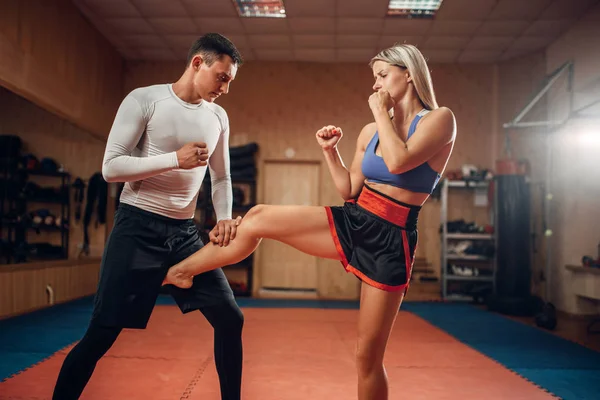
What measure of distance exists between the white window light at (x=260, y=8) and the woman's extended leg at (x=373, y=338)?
5130 millimetres

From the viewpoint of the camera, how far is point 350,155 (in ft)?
25.9

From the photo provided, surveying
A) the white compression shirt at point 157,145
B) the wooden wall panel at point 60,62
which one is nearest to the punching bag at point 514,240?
the white compression shirt at point 157,145

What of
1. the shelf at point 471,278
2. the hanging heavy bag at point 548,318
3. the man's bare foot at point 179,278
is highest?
the man's bare foot at point 179,278

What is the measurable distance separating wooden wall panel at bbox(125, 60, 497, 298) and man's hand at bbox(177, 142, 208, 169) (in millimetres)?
6213

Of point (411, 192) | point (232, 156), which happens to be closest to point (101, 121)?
point (232, 156)

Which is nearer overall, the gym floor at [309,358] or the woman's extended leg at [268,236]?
the woman's extended leg at [268,236]

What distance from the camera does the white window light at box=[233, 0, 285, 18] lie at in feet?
19.6

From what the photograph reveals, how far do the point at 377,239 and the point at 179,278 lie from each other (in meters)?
0.75

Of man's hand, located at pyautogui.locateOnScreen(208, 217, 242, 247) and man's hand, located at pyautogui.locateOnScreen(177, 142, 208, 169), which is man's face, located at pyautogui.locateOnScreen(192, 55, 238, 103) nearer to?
man's hand, located at pyautogui.locateOnScreen(177, 142, 208, 169)

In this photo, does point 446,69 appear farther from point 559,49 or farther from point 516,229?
point 516,229

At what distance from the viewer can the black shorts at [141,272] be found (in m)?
1.69

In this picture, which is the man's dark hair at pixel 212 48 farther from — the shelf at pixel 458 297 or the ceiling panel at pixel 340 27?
the shelf at pixel 458 297

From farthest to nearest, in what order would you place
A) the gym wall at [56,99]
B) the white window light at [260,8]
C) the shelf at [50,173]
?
1. the shelf at [50,173]
2. the white window light at [260,8]
3. the gym wall at [56,99]

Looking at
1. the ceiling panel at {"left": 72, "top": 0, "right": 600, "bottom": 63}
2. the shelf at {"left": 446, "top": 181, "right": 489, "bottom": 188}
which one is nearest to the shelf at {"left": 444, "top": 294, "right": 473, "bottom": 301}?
the shelf at {"left": 446, "top": 181, "right": 489, "bottom": 188}
